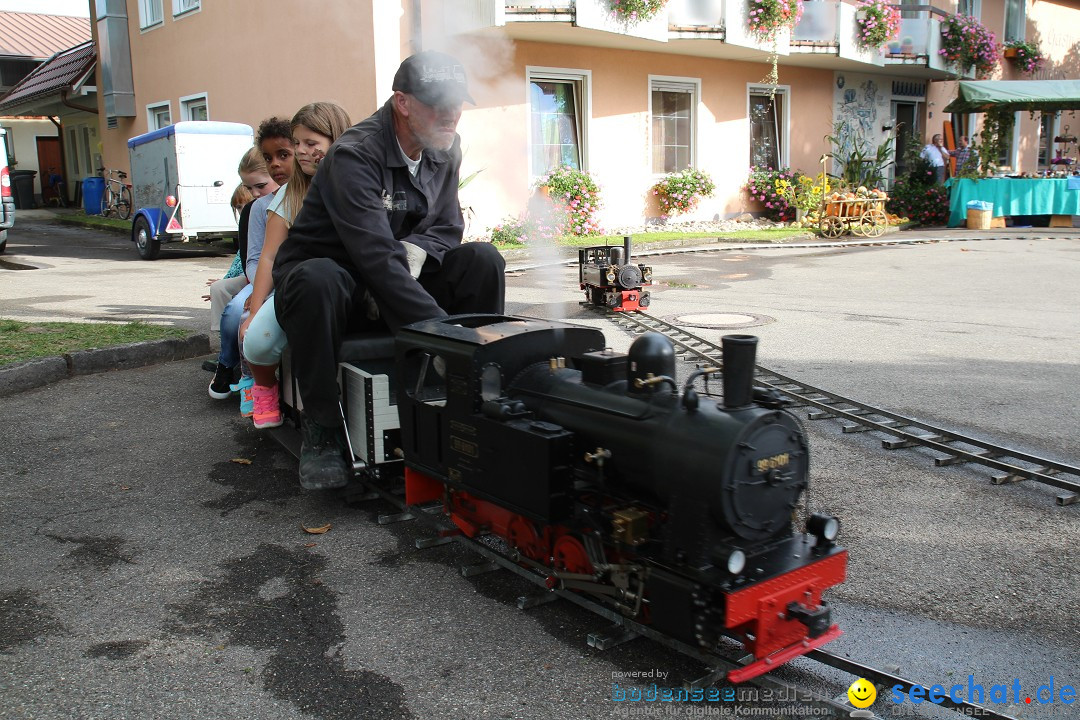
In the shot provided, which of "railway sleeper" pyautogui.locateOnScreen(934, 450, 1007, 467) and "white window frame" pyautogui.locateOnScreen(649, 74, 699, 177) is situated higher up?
"white window frame" pyautogui.locateOnScreen(649, 74, 699, 177)

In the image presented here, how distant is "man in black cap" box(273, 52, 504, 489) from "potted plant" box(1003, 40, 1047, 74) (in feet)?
82.0

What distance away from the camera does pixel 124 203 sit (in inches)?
835

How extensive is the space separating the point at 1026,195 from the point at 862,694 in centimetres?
1927

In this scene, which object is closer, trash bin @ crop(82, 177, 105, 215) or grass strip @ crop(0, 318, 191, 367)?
grass strip @ crop(0, 318, 191, 367)

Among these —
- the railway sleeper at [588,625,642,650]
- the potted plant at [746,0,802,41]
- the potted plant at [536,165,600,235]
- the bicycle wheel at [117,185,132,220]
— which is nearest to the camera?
the railway sleeper at [588,625,642,650]

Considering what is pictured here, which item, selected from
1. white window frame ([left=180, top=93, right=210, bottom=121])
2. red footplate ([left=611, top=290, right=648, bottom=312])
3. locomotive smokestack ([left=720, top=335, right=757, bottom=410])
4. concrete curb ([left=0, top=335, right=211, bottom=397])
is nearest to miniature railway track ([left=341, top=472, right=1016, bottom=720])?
locomotive smokestack ([left=720, top=335, right=757, bottom=410])

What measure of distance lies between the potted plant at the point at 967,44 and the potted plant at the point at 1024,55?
10.0ft

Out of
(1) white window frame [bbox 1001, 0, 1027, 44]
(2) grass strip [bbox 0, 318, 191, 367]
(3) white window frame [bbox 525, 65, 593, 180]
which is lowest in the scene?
(2) grass strip [bbox 0, 318, 191, 367]

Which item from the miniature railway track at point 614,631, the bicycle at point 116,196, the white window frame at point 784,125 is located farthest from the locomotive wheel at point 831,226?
the bicycle at point 116,196

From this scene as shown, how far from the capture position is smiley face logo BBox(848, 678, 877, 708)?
2.30m

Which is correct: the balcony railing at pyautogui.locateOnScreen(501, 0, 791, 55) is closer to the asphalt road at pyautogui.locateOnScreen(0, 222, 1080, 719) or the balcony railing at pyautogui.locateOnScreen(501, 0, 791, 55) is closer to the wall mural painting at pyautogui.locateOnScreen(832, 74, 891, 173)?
the wall mural painting at pyautogui.locateOnScreen(832, 74, 891, 173)

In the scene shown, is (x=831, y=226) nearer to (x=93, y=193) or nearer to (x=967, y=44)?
(x=967, y=44)

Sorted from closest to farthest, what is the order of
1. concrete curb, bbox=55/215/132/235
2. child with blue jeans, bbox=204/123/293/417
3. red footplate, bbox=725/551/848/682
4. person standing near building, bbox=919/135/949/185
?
red footplate, bbox=725/551/848/682, child with blue jeans, bbox=204/123/293/417, concrete curb, bbox=55/215/132/235, person standing near building, bbox=919/135/949/185

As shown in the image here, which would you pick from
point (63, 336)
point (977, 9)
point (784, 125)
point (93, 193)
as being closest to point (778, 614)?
point (63, 336)
